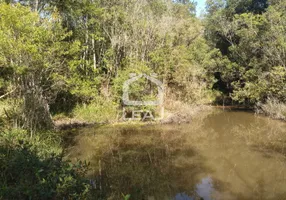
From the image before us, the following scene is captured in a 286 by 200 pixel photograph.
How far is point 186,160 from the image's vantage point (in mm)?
7230

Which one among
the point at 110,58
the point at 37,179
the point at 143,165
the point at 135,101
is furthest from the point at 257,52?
the point at 37,179

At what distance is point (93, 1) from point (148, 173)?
962cm

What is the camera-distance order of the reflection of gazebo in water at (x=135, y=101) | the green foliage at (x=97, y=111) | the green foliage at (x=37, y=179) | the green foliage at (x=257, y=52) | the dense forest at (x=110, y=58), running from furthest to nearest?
the green foliage at (x=257, y=52), the reflection of gazebo in water at (x=135, y=101), the green foliage at (x=97, y=111), the dense forest at (x=110, y=58), the green foliage at (x=37, y=179)

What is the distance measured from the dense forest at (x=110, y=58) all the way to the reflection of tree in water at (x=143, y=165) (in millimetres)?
1034

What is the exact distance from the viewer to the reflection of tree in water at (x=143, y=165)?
17.5 feet

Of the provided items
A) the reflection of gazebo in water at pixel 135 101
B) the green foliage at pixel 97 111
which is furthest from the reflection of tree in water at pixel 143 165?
the reflection of gazebo in water at pixel 135 101

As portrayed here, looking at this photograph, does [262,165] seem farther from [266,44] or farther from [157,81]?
[266,44]

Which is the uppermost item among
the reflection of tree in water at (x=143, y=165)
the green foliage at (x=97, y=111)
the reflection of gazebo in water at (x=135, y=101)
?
the reflection of gazebo in water at (x=135, y=101)

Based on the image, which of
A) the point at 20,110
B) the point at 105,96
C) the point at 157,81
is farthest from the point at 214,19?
the point at 20,110

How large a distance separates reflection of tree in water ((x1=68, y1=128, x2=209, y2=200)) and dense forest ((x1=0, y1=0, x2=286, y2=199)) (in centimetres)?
103

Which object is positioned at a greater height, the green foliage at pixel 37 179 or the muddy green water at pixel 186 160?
the green foliage at pixel 37 179

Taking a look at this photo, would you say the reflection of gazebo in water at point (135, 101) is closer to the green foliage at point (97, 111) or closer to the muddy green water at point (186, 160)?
the green foliage at point (97, 111)

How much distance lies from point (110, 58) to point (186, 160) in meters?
7.92

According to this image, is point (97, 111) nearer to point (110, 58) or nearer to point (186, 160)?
point (110, 58)
